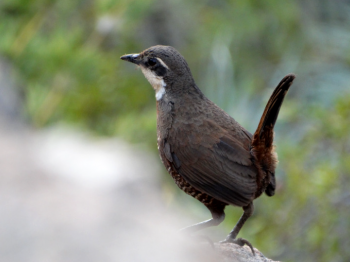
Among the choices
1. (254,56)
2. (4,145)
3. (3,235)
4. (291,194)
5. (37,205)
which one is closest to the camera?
(3,235)

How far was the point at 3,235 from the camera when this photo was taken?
2.44m

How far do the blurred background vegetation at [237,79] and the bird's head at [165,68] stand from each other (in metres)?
2.26

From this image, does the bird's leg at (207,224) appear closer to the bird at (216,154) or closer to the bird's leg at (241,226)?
the bird at (216,154)

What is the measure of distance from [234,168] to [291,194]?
9.19 feet

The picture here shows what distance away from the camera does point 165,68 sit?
4.58 metres

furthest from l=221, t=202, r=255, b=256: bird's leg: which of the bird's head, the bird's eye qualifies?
the bird's eye

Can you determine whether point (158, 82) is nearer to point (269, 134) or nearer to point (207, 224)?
point (269, 134)

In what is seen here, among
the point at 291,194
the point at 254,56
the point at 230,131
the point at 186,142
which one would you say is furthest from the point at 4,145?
the point at 254,56

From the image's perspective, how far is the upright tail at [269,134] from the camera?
13.1 feet

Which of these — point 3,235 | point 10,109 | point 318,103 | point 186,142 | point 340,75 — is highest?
point 340,75

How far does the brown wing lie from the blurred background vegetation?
82.8 inches

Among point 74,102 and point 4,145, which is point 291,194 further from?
point 4,145

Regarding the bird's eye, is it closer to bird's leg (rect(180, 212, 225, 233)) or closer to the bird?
the bird

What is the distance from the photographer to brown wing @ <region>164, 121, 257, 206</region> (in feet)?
13.7
